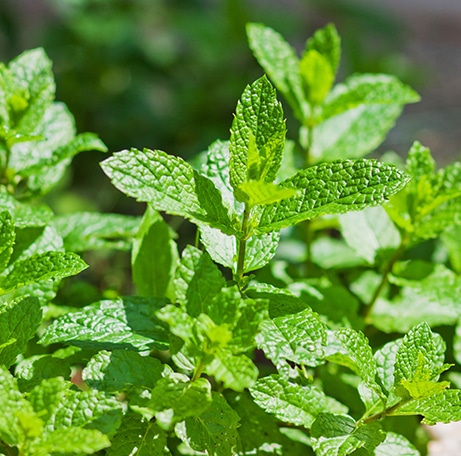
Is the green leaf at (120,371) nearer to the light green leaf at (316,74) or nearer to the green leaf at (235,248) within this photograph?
the green leaf at (235,248)

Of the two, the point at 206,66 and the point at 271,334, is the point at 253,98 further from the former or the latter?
the point at 206,66

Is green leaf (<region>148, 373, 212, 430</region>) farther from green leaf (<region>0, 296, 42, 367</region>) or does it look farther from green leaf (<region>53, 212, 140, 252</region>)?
green leaf (<region>53, 212, 140, 252</region>)

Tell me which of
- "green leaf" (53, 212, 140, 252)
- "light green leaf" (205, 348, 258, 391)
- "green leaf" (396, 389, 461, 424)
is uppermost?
"light green leaf" (205, 348, 258, 391)

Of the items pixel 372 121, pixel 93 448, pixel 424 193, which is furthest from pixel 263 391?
pixel 372 121

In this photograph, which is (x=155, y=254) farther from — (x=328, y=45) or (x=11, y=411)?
(x=328, y=45)

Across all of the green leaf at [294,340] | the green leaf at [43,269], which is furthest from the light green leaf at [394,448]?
the green leaf at [43,269]

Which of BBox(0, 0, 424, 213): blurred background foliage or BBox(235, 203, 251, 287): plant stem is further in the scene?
BBox(0, 0, 424, 213): blurred background foliage

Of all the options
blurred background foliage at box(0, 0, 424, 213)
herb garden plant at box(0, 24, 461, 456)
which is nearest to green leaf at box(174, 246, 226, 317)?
herb garden plant at box(0, 24, 461, 456)
